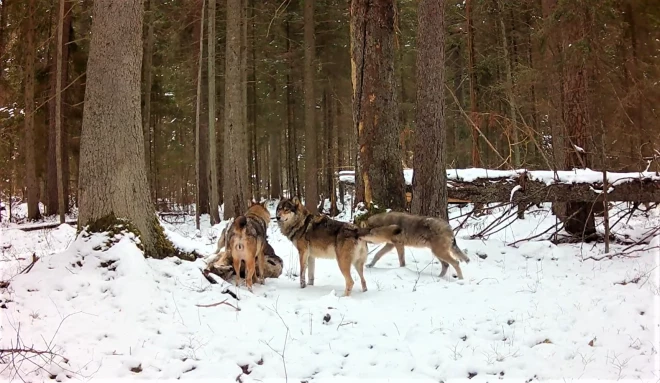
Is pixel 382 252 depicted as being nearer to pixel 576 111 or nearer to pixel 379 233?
pixel 379 233

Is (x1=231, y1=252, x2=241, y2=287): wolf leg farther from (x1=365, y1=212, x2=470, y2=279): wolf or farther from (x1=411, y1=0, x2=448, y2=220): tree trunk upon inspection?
(x1=411, y1=0, x2=448, y2=220): tree trunk

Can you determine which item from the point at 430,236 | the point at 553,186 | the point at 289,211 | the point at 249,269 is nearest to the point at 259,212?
the point at 289,211

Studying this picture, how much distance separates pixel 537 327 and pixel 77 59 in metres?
24.9

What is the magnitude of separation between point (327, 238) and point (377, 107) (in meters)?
3.52

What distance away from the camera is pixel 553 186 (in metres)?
9.54

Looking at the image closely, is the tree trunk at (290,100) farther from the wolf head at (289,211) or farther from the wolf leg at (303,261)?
the wolf leg at (303,261)

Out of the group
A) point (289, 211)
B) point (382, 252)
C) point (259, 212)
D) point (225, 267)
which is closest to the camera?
point (225, 267)

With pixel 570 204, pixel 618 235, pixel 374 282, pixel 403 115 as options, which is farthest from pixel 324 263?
pixel 403 115

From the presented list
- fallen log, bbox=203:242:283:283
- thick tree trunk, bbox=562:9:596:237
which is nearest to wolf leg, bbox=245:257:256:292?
fallen log, bbox=203:242:283:283

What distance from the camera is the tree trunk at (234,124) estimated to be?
15.8 m

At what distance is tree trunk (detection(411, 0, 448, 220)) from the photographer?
9.32 meters

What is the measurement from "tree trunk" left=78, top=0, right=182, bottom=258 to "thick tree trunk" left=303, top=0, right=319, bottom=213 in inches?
514

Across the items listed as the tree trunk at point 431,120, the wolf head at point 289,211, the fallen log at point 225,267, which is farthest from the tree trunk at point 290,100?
the fallen log at point 225,267

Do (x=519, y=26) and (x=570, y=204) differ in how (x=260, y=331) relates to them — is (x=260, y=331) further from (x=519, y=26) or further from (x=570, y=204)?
(x=519, y=26)
